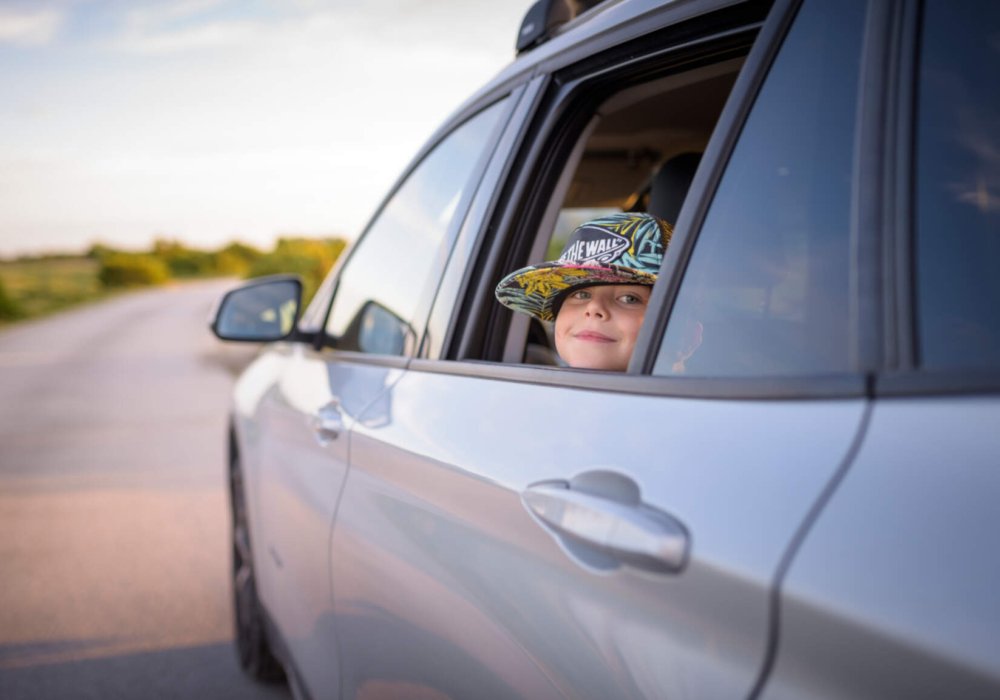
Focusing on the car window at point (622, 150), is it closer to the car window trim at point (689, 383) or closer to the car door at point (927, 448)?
the car window trim at point (689, 383)

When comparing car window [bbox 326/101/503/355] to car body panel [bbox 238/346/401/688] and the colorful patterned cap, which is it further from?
the colorful patterned cap

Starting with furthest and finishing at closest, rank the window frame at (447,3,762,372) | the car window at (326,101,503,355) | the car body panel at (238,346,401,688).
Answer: the car window at (326,101,503,355) < the car body panel at (238,346,401,688) < the window frame at (447,3,762,372)

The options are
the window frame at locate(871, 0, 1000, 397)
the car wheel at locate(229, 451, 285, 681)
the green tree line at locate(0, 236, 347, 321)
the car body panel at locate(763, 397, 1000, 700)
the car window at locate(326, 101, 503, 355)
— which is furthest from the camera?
the green tree line at locate(0, 236, 347, 321)

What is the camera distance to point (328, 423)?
2266 mm

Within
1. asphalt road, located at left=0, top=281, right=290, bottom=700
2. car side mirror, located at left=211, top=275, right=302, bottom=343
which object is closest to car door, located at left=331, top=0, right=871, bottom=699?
car side mirror, located at left=211, top=275, right=302, bottom=343

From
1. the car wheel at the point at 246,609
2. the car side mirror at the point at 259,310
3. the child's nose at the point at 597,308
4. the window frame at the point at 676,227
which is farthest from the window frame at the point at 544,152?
the car wheel at the point at 246,609

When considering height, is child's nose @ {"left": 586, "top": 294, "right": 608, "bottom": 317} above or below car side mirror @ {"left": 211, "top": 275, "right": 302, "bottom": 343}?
above

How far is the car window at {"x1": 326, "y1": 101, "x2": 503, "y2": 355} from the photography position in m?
2.29

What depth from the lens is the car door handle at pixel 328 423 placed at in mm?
2199

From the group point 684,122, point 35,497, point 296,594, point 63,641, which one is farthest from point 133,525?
point 684,122

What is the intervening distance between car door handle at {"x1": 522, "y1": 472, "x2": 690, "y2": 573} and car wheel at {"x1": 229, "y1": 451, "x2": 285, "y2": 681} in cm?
238

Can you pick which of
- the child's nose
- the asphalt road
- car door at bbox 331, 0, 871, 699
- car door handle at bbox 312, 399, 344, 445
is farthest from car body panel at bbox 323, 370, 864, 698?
the asphalt road

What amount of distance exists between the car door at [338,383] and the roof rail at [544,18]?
0.16m

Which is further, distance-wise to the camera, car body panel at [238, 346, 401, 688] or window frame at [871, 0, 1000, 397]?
car body panel at [238, 346, 401, 688]
